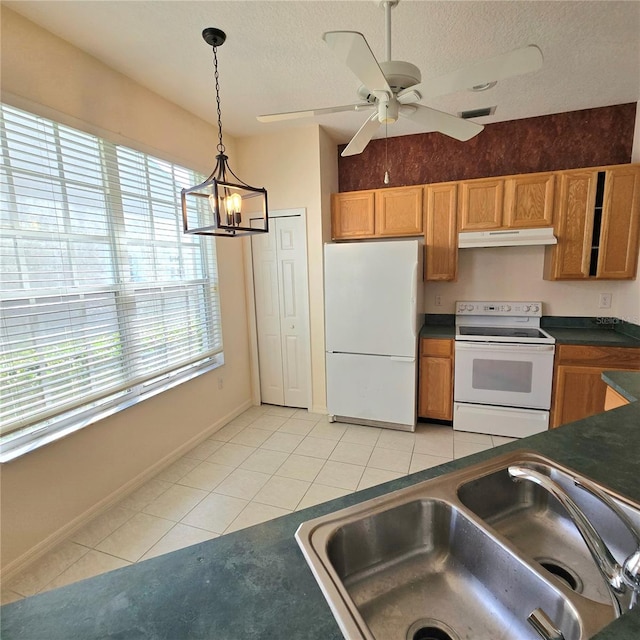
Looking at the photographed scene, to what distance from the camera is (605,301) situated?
3.18 m

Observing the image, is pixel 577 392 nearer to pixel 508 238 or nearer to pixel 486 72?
pixel 508 238

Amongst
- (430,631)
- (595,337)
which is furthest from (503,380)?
(430,631)

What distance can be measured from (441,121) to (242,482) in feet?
8.32

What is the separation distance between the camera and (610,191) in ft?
9.29

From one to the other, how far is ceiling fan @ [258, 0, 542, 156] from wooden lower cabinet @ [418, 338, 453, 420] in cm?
187

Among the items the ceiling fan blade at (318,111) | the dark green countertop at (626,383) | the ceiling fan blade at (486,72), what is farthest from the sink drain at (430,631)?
the ceiling fan blade at (318,111)

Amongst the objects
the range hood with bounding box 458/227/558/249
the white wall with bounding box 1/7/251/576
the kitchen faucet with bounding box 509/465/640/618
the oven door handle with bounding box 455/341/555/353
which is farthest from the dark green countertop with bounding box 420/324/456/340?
the kitchen faucet with bounding box 509/465/640/618

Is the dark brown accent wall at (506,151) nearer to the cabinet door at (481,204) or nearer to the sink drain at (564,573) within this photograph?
the cabinet door at (481,204)

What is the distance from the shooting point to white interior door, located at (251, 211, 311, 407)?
3559mm

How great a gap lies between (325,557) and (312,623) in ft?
0.49

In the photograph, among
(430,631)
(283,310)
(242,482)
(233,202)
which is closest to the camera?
(430,631)

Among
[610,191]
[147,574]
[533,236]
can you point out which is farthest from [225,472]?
[610,191]

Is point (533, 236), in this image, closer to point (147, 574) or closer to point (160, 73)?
point (160, 73)

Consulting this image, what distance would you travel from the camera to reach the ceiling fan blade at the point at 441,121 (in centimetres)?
157
